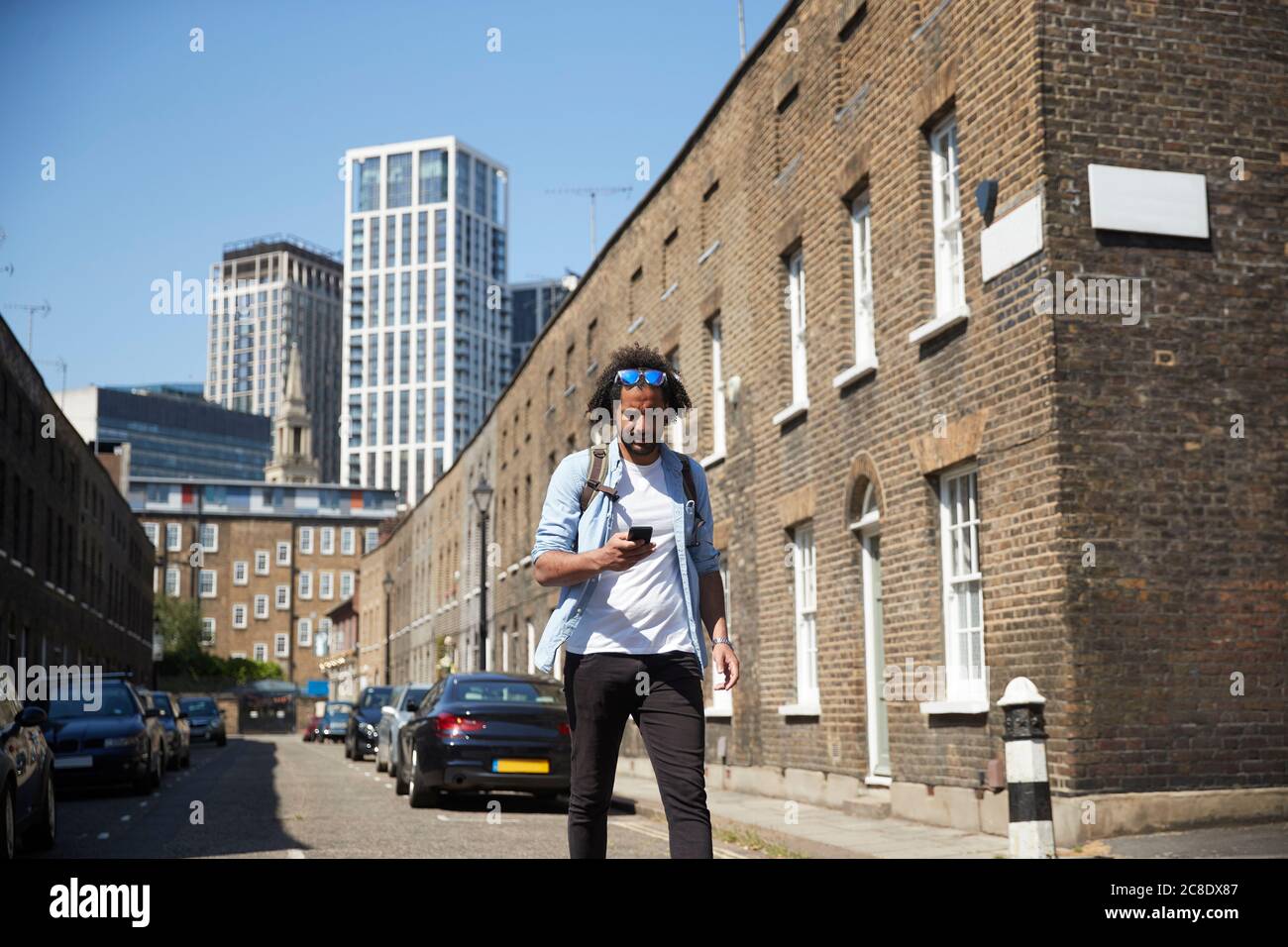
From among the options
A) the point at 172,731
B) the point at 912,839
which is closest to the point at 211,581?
the point at 172,731

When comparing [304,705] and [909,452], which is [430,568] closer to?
[304,705]

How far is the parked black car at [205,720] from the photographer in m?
45.6

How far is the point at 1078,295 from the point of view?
11273 millimetres

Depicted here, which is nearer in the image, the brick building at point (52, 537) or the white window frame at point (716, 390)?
the white window frame at point (716, 390)

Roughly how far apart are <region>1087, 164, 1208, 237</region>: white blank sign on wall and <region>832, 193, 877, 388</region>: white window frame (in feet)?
12.6

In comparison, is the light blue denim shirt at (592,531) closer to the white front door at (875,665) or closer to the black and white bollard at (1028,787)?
the black and white bollard at (1028,787)

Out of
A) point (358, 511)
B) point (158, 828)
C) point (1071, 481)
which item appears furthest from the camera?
point (358, 511)

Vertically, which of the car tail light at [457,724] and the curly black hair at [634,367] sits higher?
the curly black hair at [634,367]

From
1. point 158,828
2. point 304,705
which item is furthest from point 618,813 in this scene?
point 304,705

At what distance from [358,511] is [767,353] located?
10625 cm

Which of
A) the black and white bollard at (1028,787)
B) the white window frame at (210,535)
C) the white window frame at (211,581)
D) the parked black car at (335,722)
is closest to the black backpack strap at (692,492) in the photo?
the black and white bollard at (1028,787)

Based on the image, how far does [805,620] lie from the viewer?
17.2 m

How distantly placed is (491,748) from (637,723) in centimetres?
1069

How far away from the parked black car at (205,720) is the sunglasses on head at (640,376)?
140 ft
